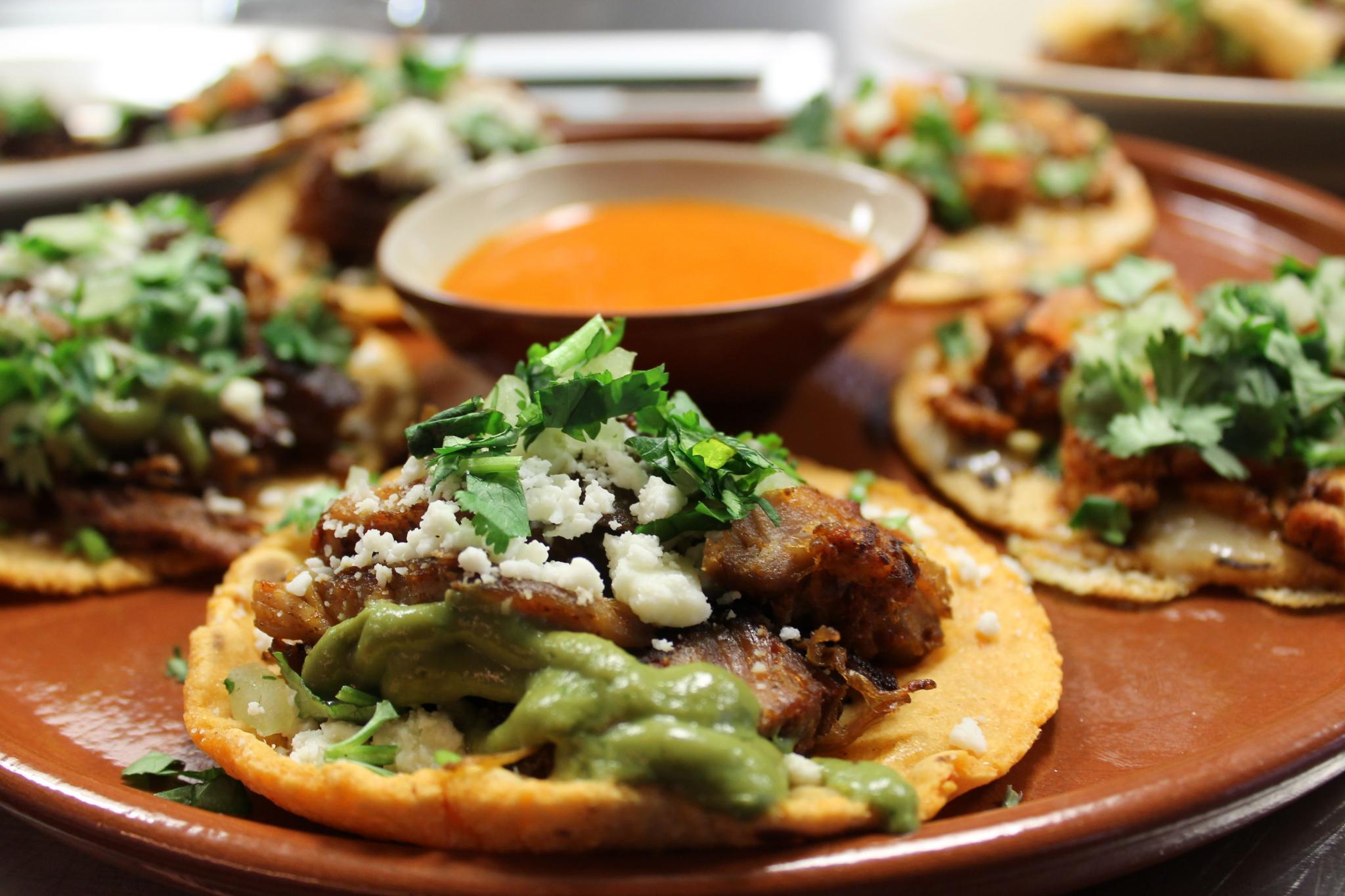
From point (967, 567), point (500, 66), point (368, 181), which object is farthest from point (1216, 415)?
point (500, 66)

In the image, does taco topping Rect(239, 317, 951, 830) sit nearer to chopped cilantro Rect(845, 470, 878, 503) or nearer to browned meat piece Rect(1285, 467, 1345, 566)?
chopped cilantro Rect(845, 470, 878, 503)

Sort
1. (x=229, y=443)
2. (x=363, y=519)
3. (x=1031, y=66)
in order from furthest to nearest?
(x=1031, y=66)
(x=229, y=443)
(x=363, y=519)

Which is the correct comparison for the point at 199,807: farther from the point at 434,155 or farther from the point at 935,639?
the point at 434,155

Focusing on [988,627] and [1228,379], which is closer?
[988,627]

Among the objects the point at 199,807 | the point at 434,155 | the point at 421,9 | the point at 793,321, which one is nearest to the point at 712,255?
the point at 793,321

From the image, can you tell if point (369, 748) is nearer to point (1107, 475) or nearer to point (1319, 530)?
point (1107, 475)

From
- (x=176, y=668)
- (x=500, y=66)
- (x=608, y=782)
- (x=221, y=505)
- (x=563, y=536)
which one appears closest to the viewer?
(x=608, y=782)

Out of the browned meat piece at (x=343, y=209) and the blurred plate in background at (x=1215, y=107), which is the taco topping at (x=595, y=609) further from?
the blurred plate in background at (x=1215, y=107)
